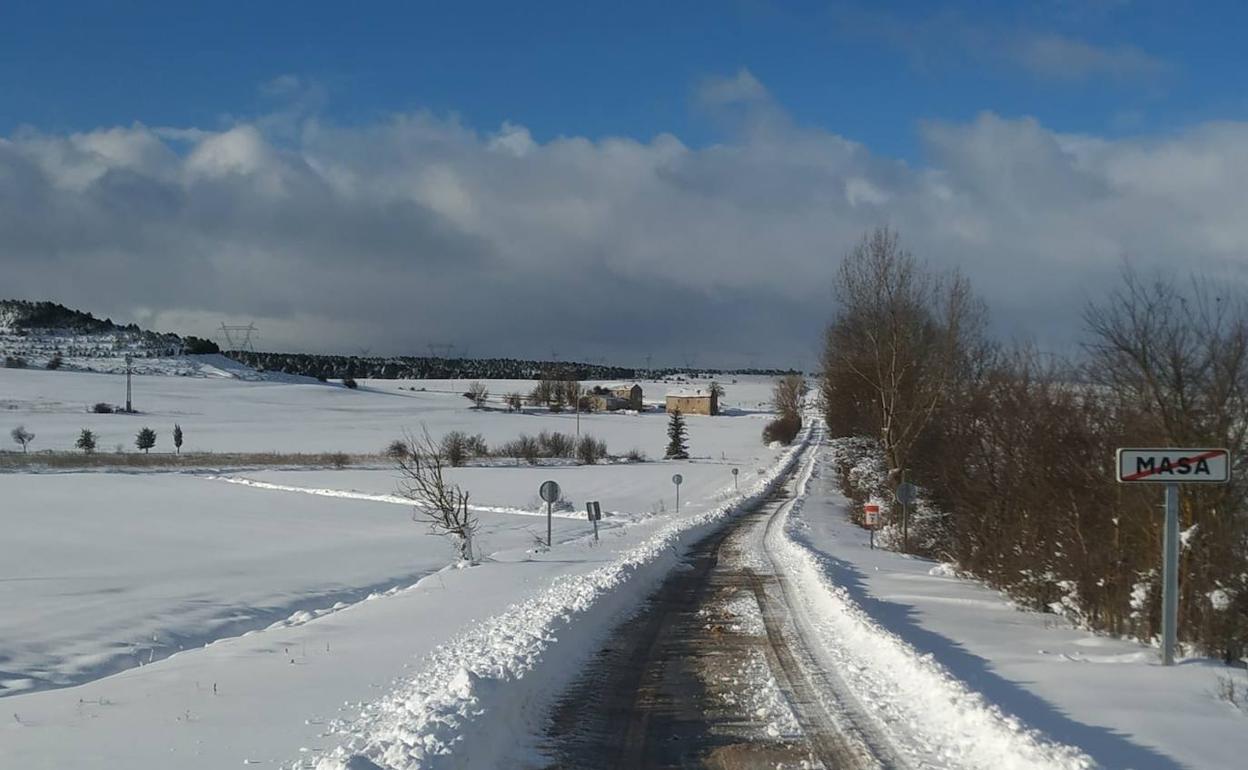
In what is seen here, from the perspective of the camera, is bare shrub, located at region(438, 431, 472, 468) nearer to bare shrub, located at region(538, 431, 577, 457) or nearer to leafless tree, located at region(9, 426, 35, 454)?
bare shrub, located at region(538, 431, 577, 457)

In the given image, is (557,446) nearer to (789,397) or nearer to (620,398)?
(789,397)

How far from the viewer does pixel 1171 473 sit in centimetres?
1108

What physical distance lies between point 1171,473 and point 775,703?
5029mm

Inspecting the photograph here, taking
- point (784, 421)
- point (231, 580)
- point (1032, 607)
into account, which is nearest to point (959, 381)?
point (1032, 607)

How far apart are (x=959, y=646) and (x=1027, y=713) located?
4.14 metres

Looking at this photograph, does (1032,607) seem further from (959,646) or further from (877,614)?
(959,646)

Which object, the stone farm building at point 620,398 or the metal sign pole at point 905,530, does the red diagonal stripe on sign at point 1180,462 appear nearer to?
the metal sign pole at point 905,530

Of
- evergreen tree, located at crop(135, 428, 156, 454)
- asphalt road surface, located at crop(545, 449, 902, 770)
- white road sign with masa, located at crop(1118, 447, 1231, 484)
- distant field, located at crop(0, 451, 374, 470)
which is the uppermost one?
white road sign with masa, located at crop(1118, 447, 1231, 484)

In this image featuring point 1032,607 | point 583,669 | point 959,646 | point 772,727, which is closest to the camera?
point 772,727

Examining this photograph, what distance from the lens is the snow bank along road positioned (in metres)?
7.99

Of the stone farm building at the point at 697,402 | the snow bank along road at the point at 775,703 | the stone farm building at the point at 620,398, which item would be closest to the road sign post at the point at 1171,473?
the snow bank along road at the point at 775,703

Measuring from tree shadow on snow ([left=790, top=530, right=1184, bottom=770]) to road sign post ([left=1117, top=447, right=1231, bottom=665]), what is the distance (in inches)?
84.0

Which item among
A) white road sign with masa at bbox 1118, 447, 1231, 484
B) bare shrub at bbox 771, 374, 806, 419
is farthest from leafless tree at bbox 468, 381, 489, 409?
white road sign with masa at bbox 1118, 447, 1231, 484

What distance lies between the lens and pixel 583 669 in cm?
1165
